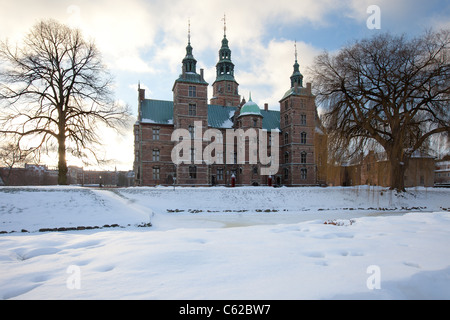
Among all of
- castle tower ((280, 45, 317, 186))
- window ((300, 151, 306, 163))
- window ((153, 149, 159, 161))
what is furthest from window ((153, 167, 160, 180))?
window ((300, 151, 306, 163))

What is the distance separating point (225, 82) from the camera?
171 feet

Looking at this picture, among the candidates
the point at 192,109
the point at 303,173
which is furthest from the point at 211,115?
the point at 303,173

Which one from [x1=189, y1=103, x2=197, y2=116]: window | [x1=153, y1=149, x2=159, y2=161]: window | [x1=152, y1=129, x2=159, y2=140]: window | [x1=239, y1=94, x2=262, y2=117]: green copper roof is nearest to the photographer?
[x1=189, y1=103, x2=197, y2=116]: window

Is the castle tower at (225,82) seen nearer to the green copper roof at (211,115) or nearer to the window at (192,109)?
the green copper roof at (211,115)

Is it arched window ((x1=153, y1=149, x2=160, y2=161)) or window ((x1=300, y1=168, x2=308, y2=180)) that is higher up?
arched window ((x1=153, y1=149, x2=160, y2=161))

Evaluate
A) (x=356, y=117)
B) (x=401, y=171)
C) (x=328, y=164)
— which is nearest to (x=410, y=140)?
(x=401, y=171)

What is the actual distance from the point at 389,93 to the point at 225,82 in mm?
33862

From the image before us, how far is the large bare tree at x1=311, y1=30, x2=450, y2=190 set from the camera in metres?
21.5

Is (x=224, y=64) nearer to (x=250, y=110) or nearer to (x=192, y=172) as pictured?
(x=250, y=110)

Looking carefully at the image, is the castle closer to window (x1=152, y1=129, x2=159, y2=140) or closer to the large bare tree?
window (x1=152, y1=129, x2=159, y2=140)

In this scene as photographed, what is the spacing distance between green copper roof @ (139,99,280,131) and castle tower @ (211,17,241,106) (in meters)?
9.94

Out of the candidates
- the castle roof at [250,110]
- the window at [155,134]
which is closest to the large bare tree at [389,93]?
the castle roof at [250,110]
